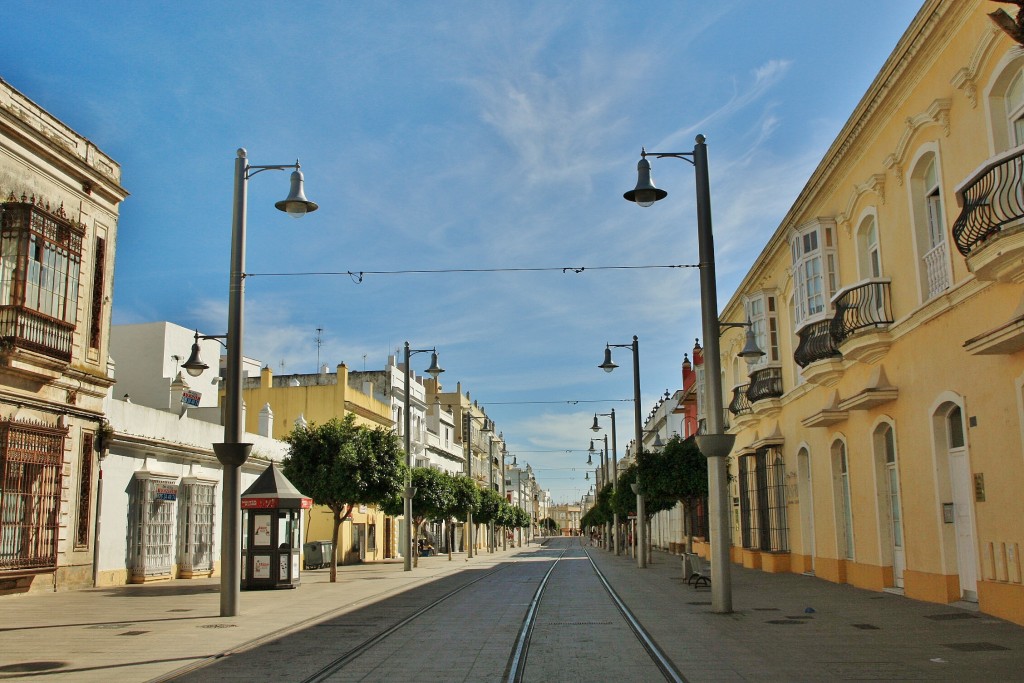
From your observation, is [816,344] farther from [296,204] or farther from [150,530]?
[150,530]

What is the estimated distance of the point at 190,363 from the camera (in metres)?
18.0

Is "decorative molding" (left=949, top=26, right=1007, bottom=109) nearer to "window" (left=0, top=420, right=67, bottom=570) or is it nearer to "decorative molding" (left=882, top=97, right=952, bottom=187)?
"decorative molding" (left=882, top=97, right=952, bottom=187)

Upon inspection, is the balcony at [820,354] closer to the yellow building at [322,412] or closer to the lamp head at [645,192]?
the lamp head at [645,192]

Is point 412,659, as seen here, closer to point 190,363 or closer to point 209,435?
point 190,363

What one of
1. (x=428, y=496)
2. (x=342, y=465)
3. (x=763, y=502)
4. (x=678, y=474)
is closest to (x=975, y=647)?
(x=342, y=465)

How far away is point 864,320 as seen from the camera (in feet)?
63.8

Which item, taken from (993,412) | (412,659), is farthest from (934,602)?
(412,659)

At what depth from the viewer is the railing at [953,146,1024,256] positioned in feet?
40.4

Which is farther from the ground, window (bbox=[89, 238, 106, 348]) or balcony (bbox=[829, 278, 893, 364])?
window (bbox=[89, 238, 106, 348])

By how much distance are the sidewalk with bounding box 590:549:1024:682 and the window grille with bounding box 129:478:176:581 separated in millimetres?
13810

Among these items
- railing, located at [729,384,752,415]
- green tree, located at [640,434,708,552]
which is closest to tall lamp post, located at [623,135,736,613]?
railing, located at [729,384,752,415]

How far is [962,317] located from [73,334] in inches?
745

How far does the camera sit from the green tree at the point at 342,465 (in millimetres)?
28875

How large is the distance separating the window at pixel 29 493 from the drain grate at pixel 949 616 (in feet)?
58.5
